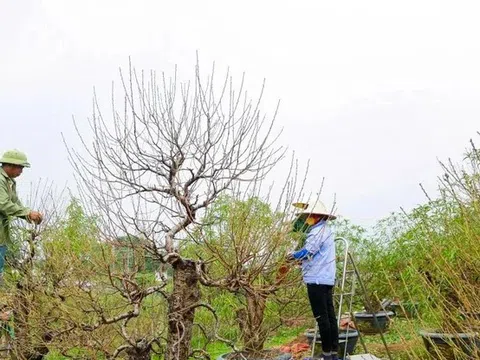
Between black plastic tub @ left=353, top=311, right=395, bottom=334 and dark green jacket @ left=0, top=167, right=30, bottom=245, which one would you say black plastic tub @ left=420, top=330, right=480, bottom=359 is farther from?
dark green jacket @ left=0, top=167, right=30, bottom=245

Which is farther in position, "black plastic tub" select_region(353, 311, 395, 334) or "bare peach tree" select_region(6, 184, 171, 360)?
"black plastic tub" select_region(353, 311, 395, 334)

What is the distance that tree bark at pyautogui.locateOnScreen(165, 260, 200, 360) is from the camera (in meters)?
4.12

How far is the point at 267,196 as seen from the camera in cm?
427

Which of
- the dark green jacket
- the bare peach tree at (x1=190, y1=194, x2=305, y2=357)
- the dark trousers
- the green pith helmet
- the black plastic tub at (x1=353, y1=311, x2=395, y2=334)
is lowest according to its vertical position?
the black plastic tub at (x1=353, y1=311, x2=395, y2=334)

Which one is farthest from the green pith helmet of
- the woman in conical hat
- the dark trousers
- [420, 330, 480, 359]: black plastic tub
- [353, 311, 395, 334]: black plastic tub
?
[353, 311, 395, 334]: black plastic tub

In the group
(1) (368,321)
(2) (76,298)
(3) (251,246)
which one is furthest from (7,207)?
(1) (368,321)

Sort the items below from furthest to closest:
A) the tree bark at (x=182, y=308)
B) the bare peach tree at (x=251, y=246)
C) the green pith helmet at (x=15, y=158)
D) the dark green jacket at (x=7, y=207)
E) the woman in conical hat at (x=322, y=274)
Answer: the green pith helmet at (x=15, y=158) → the dark green jacket at (x=7, y=207) → the woman in conical hat at (x=322, y=274) → the tree bark at (x=182, y=308) → the bare peach tree at (x=251, y=246)

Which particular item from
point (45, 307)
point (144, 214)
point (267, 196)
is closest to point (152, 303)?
point (45, 307)

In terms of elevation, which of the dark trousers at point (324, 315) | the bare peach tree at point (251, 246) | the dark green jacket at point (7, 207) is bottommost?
the dark trousers at point (324, 315)

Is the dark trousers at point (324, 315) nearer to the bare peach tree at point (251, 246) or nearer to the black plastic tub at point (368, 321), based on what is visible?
the bare peach tree at point (251, 246)

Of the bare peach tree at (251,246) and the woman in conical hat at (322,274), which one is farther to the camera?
the woman in conical hat at (322,274)

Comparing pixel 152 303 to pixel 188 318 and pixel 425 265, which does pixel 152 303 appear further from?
pixel 425 265

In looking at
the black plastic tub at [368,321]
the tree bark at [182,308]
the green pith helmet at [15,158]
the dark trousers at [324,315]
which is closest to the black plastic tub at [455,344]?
the dark trousers at [324,315]

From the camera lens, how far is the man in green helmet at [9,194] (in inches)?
A: 214
